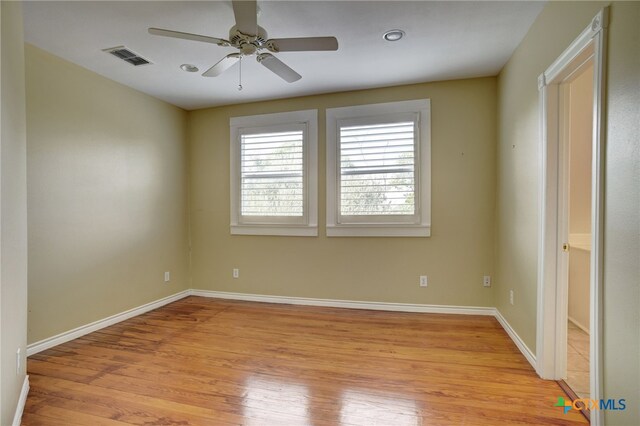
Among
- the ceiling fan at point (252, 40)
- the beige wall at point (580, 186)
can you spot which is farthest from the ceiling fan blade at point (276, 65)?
the beige wall at point (580, 186)

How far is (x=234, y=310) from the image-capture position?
3.76m

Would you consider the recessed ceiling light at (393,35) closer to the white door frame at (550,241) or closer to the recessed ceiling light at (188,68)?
the white door frame at (550,241)

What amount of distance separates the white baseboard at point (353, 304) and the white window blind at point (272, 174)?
3.71 feet

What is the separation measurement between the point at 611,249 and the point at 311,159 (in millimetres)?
2982

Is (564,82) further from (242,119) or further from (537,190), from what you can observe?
(242,119)

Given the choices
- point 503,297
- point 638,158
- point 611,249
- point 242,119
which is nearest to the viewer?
point 638,158

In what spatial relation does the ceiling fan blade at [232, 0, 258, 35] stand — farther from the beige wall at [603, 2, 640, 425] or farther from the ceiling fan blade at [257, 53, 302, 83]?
the beige wall at [603, 2, 640, 425]

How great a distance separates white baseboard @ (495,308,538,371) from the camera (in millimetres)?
2352

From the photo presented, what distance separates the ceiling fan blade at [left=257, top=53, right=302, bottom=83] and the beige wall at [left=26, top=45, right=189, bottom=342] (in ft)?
6.81

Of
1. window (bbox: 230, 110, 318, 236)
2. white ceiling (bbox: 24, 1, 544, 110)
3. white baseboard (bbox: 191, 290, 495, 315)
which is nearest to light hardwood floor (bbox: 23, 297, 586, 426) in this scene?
white baseboard (bbox: 191, 290, 495, 315)

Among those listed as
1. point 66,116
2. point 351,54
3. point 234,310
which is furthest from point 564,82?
point 66,116

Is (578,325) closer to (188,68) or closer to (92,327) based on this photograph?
(188,68)

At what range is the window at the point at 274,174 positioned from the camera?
3.89 meters

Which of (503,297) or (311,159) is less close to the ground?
(311,159)
